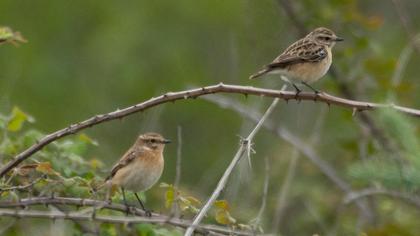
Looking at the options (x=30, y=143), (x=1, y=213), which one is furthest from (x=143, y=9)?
(x=1, y=213)

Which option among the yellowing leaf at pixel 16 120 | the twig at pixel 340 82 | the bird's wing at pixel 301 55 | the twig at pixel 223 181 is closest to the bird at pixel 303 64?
the bird's wing at pixel 301 55

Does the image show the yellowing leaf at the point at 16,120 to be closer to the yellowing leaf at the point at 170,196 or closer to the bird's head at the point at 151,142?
the yellowing leaf at the point at 170,196

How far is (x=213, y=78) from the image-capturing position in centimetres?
2027

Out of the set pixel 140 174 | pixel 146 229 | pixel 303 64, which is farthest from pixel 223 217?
pixel 303 64

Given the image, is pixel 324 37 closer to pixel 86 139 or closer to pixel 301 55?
pixel 301 55

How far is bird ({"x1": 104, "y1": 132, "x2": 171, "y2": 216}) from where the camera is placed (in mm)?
8812

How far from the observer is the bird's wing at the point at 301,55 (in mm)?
9727

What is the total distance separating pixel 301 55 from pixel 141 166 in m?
1.91

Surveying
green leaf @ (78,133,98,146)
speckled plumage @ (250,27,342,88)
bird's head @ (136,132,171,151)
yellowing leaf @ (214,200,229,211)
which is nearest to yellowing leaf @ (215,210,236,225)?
yellowing leaf @ (214,200,229,211)

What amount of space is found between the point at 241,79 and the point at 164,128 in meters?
2.10

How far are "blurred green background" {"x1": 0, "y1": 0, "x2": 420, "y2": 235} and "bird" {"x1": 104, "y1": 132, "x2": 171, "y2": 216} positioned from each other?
0.82 feet

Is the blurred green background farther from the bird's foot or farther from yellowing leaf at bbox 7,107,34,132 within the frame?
the bird's foot

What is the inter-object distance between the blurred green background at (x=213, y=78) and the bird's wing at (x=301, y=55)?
0.68ft

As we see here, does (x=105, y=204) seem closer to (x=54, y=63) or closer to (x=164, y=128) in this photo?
(x=164, y=128)
